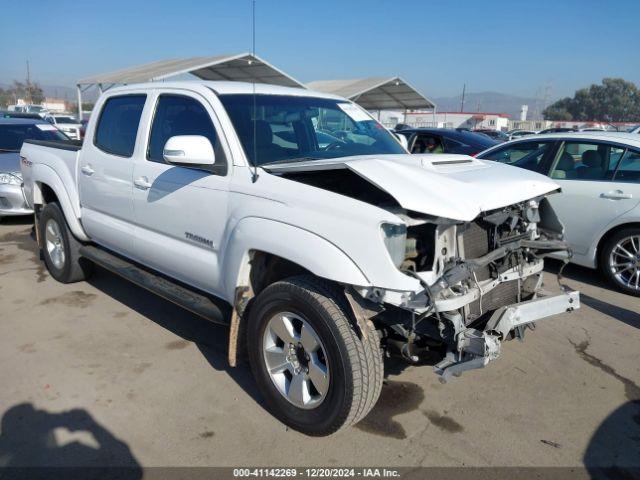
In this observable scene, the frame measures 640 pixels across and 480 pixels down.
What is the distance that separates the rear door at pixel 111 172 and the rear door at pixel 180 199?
0.18 metres

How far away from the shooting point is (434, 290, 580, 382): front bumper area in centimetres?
262

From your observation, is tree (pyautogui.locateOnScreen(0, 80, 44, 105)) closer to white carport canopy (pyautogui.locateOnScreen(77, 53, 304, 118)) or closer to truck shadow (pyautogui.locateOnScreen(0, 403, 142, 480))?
white carport canopy (pyautogui.locateOnScreen(77, 53, 304, 118))

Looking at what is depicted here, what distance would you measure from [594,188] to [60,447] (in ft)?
18.3

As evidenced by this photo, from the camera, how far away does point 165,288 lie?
12.8ft

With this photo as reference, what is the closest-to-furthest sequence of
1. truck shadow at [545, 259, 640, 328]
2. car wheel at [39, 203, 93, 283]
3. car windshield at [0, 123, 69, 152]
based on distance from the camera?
truck shadow at [545, 259, 640, 328]
car wheel at [39, 203, 93, 283]
car windshield at [0, 123, 69, 152]

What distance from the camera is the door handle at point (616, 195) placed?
5.46 meters

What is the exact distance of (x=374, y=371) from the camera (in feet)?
8.94

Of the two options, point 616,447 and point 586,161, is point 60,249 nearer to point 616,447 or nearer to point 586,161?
point 616,447

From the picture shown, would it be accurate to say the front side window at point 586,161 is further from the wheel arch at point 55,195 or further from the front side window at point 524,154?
the wheel arch at point 55,195

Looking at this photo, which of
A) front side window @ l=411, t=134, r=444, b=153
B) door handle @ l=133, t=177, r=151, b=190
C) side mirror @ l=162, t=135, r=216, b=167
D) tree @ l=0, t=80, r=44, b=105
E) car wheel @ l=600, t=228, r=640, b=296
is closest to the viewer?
side mirror @ l=162, t=135, r=216, b=167

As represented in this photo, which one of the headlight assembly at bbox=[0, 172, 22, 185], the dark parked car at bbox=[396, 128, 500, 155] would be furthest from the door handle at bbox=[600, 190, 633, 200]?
the headlight assembly at bbox=[0, 172, 22, 185]

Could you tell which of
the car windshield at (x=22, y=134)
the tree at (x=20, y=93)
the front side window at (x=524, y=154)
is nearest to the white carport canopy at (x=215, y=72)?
the car windshield at (x=22, y=134)

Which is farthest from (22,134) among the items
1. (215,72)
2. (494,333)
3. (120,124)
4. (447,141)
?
(215,72)

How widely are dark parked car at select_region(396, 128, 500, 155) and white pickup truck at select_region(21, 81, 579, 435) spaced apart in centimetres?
566
